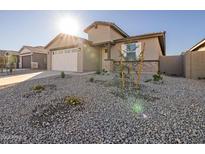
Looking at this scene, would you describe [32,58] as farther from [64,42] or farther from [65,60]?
[65,60]

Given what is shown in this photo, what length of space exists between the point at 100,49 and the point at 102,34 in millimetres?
1575

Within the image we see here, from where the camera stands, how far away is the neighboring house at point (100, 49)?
1119 centimetres

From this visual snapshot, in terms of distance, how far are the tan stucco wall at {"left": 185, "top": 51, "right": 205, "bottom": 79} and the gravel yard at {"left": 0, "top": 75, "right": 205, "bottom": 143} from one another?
503cm

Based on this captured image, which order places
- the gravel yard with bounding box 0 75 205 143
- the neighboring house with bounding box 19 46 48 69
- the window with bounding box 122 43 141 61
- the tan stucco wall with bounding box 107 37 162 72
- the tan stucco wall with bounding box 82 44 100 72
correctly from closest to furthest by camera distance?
the gravel yard with bounding box 0 75 205 143
the tan stucco wall with bounding box 107 37 162 72
the window with bounding box 122 43 141 61
the tan stucco wall with bounding box 82 44 100 72
the neighboring house with bounding box 19 46 48 69

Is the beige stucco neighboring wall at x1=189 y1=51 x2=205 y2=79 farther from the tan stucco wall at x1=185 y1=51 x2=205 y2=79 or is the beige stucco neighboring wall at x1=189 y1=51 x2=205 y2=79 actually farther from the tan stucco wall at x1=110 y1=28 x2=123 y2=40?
the tan stucco wall at x1=110 y1=28 x2=123 y2=40

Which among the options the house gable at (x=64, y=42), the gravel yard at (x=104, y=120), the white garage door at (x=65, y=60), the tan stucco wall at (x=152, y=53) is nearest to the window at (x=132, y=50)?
the tan stucco wall at (x=152, y=53)

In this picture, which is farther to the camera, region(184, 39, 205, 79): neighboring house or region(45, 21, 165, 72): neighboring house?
region(45, 21, 165, 72): neighboring house

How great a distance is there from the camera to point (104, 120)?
3027 millimetres

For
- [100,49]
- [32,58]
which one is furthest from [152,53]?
[32,58]

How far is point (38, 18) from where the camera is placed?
18.9 ft

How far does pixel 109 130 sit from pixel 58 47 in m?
13.9

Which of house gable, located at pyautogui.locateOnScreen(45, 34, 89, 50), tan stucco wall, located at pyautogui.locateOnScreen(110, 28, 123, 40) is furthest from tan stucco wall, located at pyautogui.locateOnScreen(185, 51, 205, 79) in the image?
house gable, located at pyautogui.locateOnScreen(45, 34, 89, 50)

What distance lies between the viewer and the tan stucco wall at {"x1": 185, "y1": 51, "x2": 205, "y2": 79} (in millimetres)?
8391
